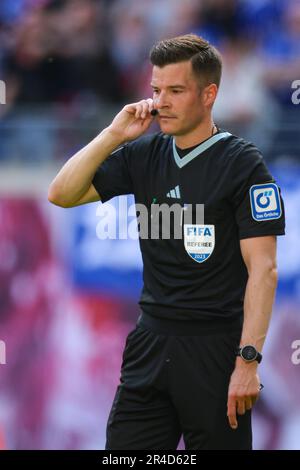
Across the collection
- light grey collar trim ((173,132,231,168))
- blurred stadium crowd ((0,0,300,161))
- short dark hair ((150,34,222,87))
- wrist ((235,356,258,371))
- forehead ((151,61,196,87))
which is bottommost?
wrist ((235,356,258,371))

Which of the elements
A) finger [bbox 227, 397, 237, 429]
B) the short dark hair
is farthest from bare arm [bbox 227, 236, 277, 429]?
the short dark hair

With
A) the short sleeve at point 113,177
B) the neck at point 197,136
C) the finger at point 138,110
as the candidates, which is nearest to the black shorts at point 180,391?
the short sleeve at point 113,177

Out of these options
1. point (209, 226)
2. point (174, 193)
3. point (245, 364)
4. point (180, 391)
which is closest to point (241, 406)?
point (245, 364)

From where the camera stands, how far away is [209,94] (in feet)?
14.1

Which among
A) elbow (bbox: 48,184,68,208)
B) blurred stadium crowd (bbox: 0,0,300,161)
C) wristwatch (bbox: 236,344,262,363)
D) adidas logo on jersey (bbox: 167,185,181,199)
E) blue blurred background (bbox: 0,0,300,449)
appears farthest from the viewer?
blurred stadium crowd (bbox: 0,0,300,161)

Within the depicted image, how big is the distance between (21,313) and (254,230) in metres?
3.54

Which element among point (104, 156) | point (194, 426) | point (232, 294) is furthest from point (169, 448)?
point (104, 156)

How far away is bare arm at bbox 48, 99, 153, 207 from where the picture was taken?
4.32 metres

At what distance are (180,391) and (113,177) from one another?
37.9 inches

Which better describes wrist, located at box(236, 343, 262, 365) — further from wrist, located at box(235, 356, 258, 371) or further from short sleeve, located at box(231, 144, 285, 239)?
short sleeve, located at box(231, 144, 285, 239)

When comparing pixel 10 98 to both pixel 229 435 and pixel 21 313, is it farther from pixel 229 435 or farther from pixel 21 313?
pixel 229 435

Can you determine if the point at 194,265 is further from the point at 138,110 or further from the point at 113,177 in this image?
the point at 138,110

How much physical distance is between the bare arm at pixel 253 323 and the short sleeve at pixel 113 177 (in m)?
0.71

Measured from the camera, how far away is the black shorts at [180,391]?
13.8 feet
